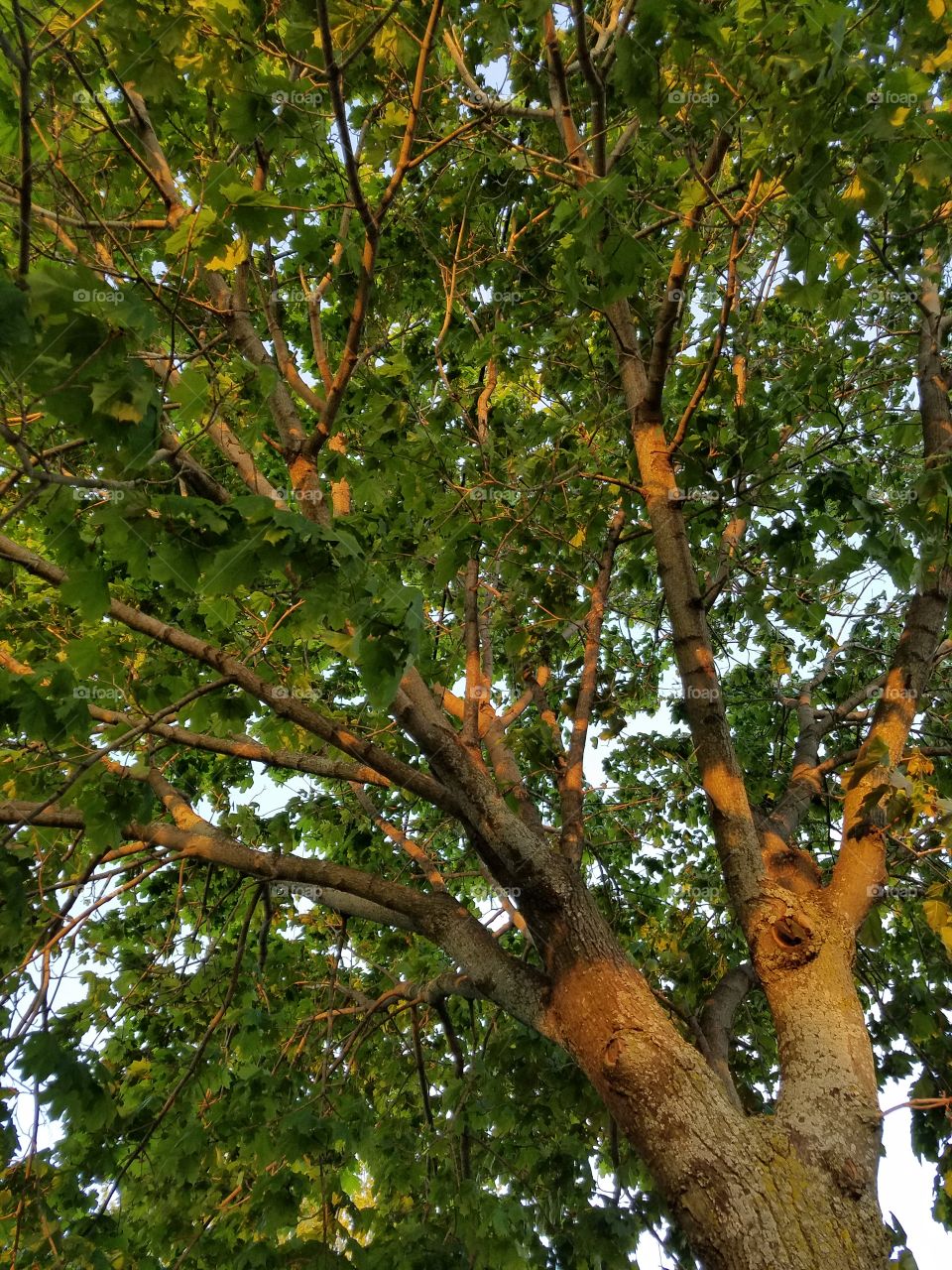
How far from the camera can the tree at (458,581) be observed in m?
2.38

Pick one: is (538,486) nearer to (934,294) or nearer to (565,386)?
(565,386)

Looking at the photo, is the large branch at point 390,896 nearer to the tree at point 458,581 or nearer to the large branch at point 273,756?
the tree at point 458,581

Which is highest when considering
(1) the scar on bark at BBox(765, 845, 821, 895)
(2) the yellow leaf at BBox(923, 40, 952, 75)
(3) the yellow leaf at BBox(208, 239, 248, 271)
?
(3) the yellow leaf at BBox(208, 239, 248, 271)

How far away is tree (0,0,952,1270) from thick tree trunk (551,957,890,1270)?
13mm

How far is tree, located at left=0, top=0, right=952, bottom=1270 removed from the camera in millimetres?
2381

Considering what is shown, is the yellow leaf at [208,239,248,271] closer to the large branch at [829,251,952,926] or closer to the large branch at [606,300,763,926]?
the large branch at [606,300,763,926]

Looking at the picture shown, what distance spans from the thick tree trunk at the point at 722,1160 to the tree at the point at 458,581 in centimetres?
1

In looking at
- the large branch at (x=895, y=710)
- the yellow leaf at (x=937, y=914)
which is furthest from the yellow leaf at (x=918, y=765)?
the yellow leaf at (x=937, y=914)

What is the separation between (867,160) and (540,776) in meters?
5.18

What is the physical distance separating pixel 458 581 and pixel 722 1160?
13.5ft

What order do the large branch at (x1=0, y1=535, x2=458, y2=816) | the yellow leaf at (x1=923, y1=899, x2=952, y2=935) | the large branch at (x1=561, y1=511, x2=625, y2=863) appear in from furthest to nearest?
1. the large branch at (x1=561, y1=511, x2=625, y2=863)
2. the large branch at (x1=0, y1=535, x2=458, y2=816)
3. the yellow leaf at (x1=923, y1=899, x2=952, y2=935)

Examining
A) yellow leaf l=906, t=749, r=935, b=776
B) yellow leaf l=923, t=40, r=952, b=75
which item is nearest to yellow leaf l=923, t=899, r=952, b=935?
yellow leaf l=906, t=749, r=935, b=776

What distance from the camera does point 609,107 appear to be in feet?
14.5

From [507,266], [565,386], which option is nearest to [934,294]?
[565,386]
